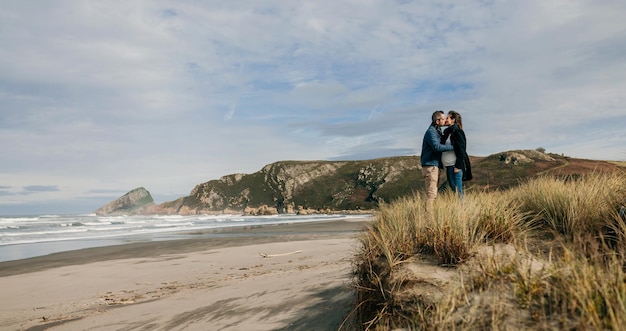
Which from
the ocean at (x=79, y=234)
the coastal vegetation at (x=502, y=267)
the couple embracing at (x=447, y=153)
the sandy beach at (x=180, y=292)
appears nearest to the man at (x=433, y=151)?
the couple embracing at (x=447, y=153)

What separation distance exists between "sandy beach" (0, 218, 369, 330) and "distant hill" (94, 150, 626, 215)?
5946 cm

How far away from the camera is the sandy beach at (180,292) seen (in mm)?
5645

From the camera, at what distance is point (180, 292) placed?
8.76 metres

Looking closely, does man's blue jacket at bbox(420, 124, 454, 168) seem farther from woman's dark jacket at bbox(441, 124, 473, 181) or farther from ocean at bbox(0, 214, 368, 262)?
ocean at bbox(0, 214, 368, 262)

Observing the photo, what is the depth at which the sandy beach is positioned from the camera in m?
5.64

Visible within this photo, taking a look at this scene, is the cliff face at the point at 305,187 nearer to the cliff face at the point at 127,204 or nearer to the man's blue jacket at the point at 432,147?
the cliff face at the point at 127,204

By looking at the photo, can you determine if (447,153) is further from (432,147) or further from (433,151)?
(432,147)

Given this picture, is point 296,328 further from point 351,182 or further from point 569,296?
point 351,182

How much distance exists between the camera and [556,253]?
419cm

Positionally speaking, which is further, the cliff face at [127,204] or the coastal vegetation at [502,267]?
the cliff face at [127,204]

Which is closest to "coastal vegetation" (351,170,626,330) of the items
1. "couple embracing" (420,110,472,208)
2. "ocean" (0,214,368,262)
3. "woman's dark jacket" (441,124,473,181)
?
"couple embracing" (420,110,472,208)

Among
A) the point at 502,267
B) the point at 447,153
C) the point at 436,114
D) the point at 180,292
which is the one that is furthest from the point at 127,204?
the point at 502,267

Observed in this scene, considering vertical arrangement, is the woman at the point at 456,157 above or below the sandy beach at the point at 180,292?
above

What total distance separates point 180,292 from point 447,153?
6432 millimetres
